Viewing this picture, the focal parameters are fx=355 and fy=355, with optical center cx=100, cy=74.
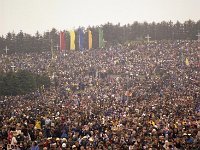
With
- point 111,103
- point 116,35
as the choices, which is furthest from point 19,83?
point 116,35

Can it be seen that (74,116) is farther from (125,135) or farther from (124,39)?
(124,39)

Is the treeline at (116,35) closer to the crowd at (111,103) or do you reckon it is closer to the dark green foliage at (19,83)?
the crowd at (111,103)

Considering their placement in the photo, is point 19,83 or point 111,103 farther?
point 19,83

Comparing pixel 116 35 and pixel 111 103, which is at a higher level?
pixel 116 35

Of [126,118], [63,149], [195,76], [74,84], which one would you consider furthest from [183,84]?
[63,149]

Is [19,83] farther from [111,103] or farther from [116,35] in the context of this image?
[116,35]
